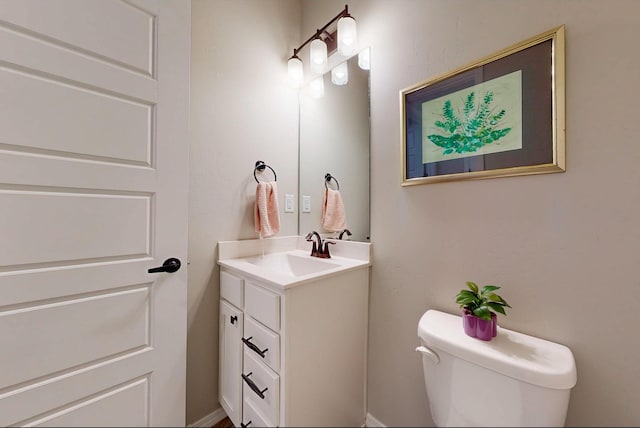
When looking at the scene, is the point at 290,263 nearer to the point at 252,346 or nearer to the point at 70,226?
the point at 252,346

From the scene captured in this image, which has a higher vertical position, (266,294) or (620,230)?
(620,230)

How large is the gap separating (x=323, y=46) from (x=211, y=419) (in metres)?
2.17

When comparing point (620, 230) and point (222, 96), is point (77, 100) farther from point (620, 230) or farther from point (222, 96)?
point (620, 230)

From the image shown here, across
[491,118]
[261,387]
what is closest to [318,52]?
[491,118]

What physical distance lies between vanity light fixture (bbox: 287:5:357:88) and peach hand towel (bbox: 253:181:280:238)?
0.74 metres

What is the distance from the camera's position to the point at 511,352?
2.32ft

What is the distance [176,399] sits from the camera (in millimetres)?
1051

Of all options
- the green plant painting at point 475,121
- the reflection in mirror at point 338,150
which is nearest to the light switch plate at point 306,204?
the reflection in mirror at point 338,150

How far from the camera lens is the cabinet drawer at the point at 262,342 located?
2.99 feet

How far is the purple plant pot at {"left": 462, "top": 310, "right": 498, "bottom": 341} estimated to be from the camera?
76 centimetres

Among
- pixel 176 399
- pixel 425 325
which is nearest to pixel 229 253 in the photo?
pixel 176 399

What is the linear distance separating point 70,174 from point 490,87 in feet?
4.86

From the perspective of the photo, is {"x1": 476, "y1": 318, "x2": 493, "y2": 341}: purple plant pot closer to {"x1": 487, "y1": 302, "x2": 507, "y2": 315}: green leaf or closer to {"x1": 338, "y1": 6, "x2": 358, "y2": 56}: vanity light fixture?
{"x1": 487, "y1": 302, "x2": 507, "y2": 315}: green leaf

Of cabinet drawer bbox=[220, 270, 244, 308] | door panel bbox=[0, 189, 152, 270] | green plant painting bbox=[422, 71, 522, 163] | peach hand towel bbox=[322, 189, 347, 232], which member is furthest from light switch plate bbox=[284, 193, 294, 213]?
green plant painting bbox=[422, 71, 522, 163]
